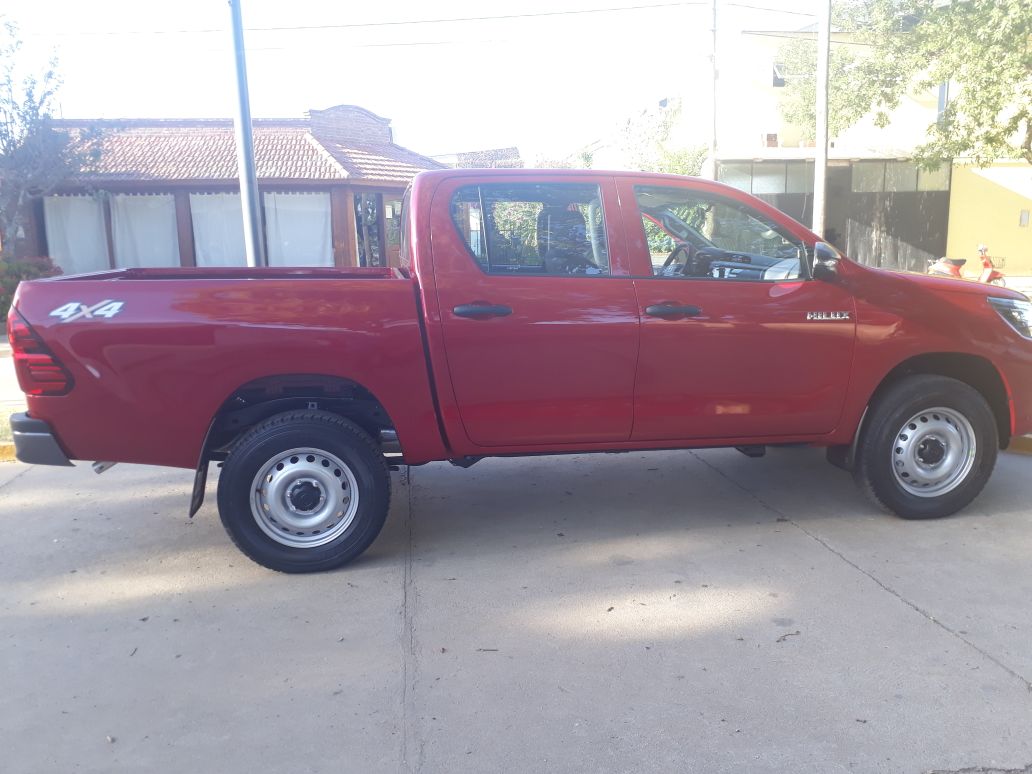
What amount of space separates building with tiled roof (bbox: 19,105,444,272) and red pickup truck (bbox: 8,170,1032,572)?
53.7 ft

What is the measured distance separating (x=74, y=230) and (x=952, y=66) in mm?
19748

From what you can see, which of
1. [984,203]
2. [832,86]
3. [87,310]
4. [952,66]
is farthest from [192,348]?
[984,203]

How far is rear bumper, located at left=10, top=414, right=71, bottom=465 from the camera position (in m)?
4.20

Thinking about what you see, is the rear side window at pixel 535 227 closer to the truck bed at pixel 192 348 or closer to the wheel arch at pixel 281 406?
the truck bed at pixel 192 348

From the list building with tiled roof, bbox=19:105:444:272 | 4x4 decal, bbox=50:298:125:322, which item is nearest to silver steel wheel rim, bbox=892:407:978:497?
4x4 decal, bbox=50:298:125:322

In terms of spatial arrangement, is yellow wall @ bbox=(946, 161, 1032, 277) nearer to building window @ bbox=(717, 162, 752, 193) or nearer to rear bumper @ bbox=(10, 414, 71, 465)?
building window @ bbox=(717, 162, 752, 193)

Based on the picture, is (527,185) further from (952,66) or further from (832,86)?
(832,86)

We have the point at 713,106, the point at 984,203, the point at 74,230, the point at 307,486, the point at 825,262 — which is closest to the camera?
the point at 307,486

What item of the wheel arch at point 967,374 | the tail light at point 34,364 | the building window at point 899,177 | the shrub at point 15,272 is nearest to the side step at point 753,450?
the wheel arch at point 967,374

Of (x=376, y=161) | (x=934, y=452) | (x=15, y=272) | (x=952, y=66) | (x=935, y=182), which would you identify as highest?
(x=952, y=66)

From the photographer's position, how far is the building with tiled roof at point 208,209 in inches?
810

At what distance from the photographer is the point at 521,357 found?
4.46 metres

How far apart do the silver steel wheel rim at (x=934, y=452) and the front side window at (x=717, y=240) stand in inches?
47.0

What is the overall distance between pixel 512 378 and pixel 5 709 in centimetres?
264
